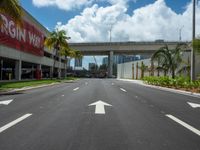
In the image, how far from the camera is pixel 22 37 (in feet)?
158

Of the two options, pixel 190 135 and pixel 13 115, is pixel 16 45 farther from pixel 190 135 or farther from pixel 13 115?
pixel 190 135

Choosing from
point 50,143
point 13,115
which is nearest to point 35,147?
point 50,143

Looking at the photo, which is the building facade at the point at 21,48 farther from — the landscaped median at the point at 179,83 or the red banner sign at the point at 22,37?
the landscaped median at the point at 179,83

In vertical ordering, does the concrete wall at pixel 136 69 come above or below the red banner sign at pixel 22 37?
below

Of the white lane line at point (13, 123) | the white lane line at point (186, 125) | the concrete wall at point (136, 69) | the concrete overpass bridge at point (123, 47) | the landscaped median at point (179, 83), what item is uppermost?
the concrete overpass bridge at point (123, 47)

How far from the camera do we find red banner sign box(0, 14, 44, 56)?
134ft

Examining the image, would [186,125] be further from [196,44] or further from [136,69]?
[136,69]

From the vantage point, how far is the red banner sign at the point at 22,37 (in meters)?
40.7

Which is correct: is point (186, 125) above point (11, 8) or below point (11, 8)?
below

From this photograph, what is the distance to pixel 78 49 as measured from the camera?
3597 inches

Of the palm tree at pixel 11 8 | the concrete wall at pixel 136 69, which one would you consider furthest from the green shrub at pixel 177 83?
the palm tree at pixel 11 8

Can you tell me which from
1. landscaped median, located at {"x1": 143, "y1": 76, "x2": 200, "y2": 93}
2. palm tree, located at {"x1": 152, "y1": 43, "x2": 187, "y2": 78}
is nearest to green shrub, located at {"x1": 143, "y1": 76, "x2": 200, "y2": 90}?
landscaped median, located at {"x1": 143, "y1": 76, "x2": 200, "y2": 93}

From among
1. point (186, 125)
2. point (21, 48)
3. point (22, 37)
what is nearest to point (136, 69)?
point (21, 48)

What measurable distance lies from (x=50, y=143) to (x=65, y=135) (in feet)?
2.88
